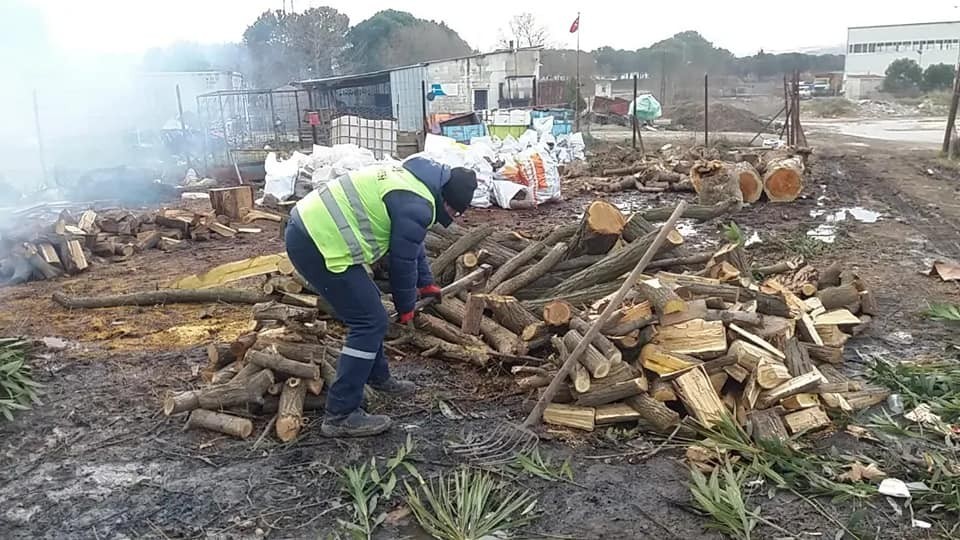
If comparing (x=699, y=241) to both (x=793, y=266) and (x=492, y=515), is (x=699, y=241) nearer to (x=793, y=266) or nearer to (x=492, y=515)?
(x=793, y=266)

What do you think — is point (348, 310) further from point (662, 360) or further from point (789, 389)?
point (789, 389)

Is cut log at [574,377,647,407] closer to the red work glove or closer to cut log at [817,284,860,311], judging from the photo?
the red work glove

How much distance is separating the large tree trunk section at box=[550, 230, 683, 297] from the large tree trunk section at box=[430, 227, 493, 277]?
831 mm

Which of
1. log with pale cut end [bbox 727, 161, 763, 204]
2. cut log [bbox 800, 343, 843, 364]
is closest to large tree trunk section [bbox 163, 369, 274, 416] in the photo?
cut log [bbox 800, 343, 843, 364]

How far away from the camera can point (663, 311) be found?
4.39 metres

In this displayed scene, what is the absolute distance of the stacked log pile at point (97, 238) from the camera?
27.8 feet

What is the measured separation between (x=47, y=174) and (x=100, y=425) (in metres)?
13.7

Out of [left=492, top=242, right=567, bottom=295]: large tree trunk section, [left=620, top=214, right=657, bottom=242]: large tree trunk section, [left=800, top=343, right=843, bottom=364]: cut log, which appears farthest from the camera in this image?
[left=620, top=214, right=657, bottom=242]: large tree trunk section

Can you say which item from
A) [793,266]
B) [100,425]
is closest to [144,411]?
[100,425]

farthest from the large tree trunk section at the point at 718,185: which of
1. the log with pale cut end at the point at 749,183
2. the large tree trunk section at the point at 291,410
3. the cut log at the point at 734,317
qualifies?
the large tree trunk section at the point at 291,410

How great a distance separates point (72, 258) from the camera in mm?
8672

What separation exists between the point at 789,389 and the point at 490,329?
1.98 meters

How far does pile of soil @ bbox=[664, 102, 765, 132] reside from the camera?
1083 inches

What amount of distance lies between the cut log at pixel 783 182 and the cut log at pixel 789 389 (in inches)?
336
